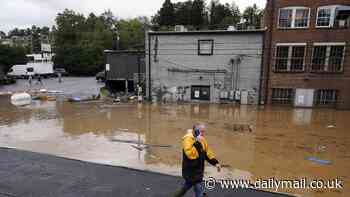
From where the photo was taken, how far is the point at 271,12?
2197 centimetres

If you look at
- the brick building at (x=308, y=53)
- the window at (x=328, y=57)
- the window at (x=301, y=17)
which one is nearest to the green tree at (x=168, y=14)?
the brick building at (x=308, y=53)

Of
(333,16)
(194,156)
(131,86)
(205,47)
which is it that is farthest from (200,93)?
(194,156)

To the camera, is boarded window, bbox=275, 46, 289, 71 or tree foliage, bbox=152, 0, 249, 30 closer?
boarded window, bbox=275, 46, 289, 71

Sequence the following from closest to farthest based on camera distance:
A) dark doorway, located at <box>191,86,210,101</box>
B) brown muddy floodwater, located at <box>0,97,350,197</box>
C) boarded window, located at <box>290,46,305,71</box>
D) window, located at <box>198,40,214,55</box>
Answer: brown muddy floodwater, located at <box>0,97,350,197</box>, boarded window, located at <box>290,46,305,71</box>, window, located at <box>198,40,214,55</box>, dark doorway, located at <box>191,86,210,101</box>

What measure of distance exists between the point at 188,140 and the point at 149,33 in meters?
21.0

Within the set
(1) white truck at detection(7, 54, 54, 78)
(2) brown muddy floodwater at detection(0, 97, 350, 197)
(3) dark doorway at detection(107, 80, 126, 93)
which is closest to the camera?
(2) brown muddy floodwater at detection(0, 97, 350, 197)

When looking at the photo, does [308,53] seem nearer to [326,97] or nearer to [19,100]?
[326,97]

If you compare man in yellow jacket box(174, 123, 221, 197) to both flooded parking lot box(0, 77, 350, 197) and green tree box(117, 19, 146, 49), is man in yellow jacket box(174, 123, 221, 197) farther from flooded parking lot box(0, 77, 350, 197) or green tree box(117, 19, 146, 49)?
green tree box(117, 19, 146, 49)

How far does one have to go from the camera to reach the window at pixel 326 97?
21547 mm

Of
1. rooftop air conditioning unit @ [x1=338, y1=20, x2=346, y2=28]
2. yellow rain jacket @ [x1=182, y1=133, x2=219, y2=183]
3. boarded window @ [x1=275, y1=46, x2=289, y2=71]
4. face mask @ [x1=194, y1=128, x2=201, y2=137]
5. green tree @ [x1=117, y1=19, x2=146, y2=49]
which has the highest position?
green tree @ [x1=117, y1=19, x2=146, y2=49]

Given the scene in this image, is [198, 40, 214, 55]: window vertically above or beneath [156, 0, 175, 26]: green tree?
beneath

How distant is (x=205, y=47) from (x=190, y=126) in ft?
35.6

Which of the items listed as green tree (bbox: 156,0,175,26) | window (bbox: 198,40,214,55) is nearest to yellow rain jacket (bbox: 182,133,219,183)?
window (bbox: 198,40,214,55)

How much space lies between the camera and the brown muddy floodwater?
8703 mm
